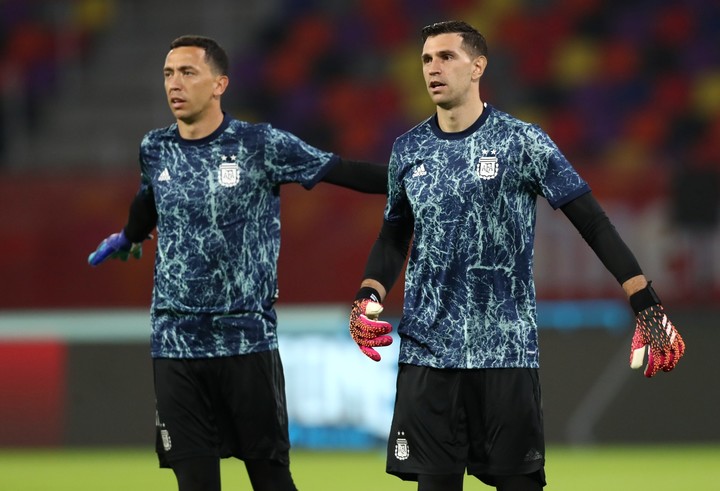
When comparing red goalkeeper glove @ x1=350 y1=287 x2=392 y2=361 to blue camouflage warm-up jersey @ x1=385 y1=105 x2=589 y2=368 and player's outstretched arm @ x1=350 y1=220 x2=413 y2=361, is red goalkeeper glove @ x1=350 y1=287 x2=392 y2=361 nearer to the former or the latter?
player's outstretched arm @ x1=350 y1=220 x2=413 y2=361

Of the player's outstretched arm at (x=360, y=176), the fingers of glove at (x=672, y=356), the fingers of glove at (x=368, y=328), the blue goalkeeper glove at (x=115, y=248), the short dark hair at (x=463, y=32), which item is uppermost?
the short dark hair at (x=463, y=32)

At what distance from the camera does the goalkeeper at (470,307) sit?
5.06 meters

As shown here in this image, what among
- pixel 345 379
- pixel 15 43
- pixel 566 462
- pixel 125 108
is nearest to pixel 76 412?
pixel 345 379

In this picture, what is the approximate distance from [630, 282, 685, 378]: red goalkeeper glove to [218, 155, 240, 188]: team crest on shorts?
74.5 inches

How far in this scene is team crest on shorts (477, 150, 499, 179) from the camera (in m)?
5.07

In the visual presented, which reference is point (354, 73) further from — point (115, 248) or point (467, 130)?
point (467, 130)

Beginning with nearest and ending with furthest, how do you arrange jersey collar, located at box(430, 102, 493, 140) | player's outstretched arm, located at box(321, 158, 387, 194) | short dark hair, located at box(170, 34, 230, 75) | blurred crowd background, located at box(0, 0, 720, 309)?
jersey collar, located at box(430, 102, 493, 140) → player's outstretched arm, located at box(321, 158, 387, 194) → short dark hair, located at box(170, 34, 230, 75) → blurred crowd background, located at box(0, 0, 720, 309)

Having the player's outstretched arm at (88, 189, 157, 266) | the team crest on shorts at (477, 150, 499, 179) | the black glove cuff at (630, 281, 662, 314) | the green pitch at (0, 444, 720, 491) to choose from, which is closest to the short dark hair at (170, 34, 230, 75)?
the player's outstretched arm at (88, 189, 157, 266)

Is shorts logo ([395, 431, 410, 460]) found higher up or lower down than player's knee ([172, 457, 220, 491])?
higher up

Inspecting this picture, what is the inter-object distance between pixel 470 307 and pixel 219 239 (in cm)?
126

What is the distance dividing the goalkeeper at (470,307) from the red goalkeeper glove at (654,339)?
0.39 m

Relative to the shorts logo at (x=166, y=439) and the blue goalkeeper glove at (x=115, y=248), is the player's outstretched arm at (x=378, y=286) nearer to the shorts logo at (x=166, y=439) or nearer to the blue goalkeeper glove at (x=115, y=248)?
the shorts logo at (x=166, y=439)

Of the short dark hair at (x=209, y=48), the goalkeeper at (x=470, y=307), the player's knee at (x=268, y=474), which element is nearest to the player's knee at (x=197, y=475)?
the player's knee at (x=268, y=474)

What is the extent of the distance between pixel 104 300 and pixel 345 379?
2244 millimetres
